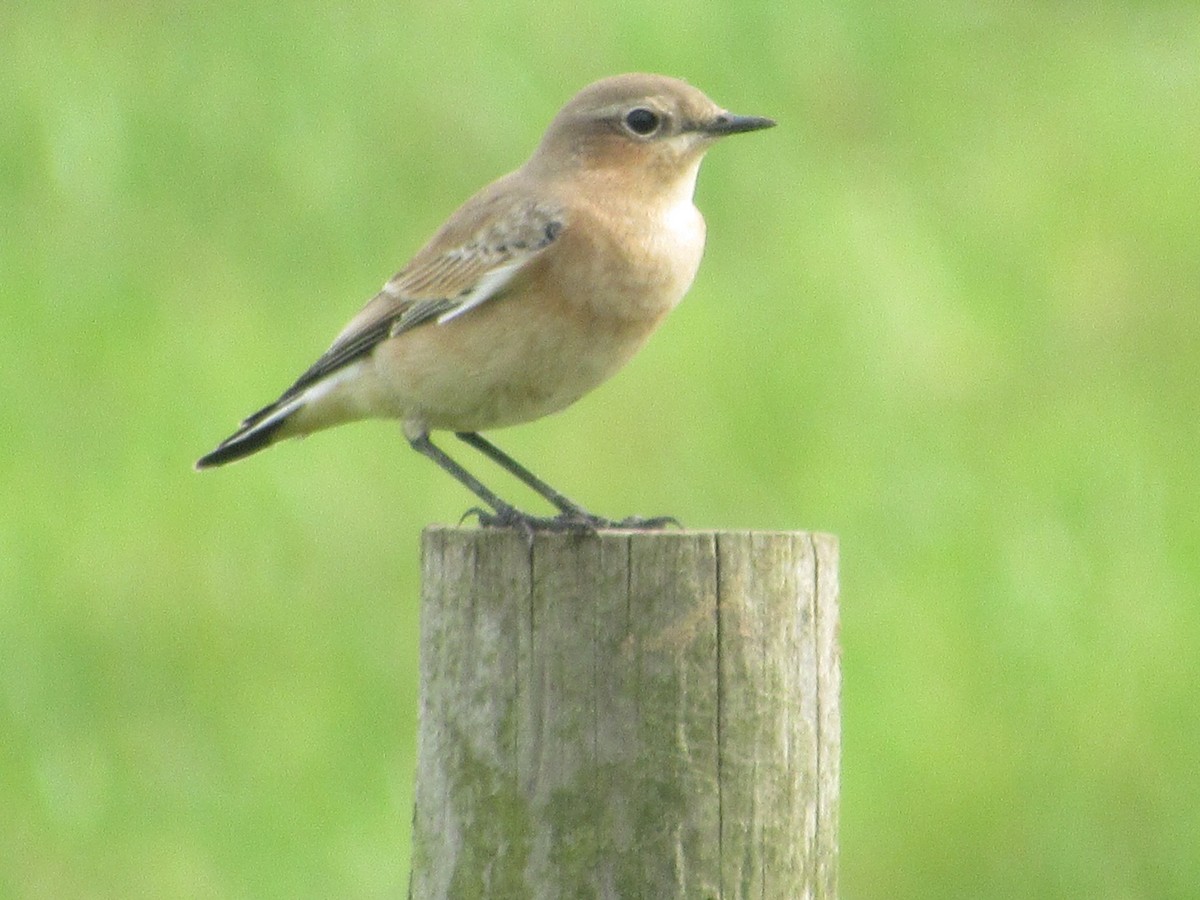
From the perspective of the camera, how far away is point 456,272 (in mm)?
6855

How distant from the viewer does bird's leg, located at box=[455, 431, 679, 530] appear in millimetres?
5832

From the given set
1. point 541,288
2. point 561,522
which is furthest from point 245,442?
point 561,522

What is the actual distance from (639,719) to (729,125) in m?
2.86

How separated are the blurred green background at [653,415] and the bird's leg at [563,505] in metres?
1.61

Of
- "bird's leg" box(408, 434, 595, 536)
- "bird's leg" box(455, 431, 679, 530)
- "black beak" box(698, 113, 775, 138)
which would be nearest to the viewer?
"bird's leg" box(408, 434, 595, 536)

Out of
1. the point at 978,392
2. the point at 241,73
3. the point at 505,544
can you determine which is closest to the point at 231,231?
the point at 241,73

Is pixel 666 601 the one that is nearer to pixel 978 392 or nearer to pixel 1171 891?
pixel 1171 891

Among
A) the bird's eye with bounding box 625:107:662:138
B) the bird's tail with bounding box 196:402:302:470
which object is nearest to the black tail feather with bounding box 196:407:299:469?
the bird's tail with bounding box 196:402:302:470

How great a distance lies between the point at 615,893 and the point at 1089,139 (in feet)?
28.9

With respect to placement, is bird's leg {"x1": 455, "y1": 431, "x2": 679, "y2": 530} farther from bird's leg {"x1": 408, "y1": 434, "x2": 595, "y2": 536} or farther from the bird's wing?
the bird's wing

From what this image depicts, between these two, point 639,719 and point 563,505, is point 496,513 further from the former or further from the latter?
point 639,719

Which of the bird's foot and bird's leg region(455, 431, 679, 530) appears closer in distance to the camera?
the bird's foot

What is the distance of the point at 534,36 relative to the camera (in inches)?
480

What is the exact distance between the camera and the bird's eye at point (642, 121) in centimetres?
700
